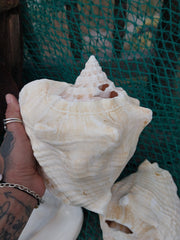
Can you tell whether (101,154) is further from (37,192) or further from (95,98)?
(37,192)

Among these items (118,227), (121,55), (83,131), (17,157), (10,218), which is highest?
(121,55)

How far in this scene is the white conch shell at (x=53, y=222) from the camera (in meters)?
0.82

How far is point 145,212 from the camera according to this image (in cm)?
76

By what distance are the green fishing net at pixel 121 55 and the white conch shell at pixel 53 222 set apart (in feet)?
0.44

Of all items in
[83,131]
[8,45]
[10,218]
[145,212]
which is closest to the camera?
[83,131]

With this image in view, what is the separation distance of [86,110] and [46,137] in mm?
128

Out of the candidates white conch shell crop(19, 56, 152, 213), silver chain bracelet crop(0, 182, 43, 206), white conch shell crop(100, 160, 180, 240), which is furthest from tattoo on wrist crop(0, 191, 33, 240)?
white conch shell crop(100, 160, 180, 240)

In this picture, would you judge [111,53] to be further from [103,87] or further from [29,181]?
[29,181]

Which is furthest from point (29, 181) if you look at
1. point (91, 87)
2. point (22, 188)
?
point (91, 87)

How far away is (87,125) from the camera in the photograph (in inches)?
20.1

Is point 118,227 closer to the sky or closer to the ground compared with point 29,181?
closer to the ground

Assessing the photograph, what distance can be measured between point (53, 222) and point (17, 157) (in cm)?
39

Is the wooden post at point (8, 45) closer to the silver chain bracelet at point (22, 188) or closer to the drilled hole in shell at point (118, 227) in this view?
the silver chain bracelet at point (22, 188)

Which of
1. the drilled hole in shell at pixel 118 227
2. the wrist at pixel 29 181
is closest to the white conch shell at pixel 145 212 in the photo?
the drilled hole in shell at pixel 118 227
